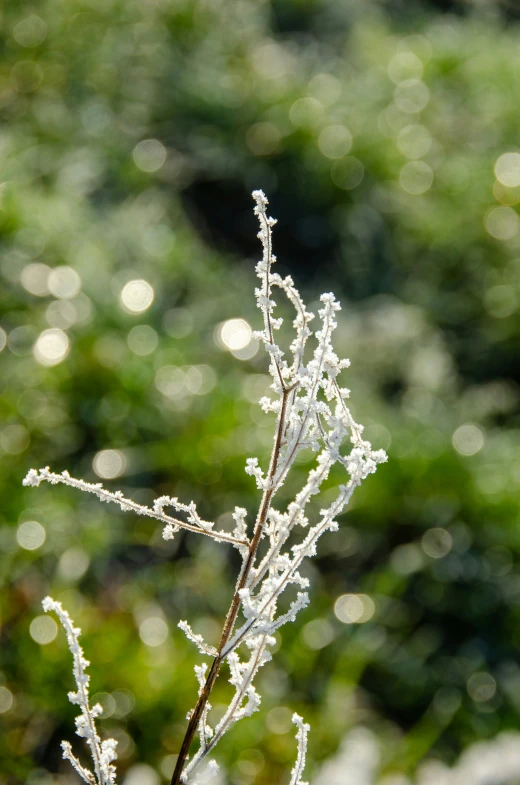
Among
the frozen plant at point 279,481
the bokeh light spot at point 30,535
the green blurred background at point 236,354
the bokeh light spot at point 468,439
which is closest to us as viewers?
the frozen plant at point 279,481

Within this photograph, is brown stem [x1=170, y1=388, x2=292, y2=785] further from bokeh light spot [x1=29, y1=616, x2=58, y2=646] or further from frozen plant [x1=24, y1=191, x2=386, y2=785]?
bokeh light spot [x1=29, y1=616, x2=58, y2=646]

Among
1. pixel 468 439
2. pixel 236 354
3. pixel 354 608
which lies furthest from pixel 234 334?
pixel 354 608

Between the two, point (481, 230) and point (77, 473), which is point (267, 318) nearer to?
point (77, 473)

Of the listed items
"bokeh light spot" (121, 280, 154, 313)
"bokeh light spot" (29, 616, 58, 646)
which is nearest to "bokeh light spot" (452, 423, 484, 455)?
"bokeh light spot" (121, 280, 154, 313)

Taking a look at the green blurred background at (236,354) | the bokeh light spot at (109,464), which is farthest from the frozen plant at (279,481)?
the bokeh light spot at (109,464)

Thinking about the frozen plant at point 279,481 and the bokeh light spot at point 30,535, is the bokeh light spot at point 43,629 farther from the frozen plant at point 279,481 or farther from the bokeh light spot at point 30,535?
the frozen plant at point 279,481

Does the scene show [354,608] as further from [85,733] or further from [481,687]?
[85,733]
